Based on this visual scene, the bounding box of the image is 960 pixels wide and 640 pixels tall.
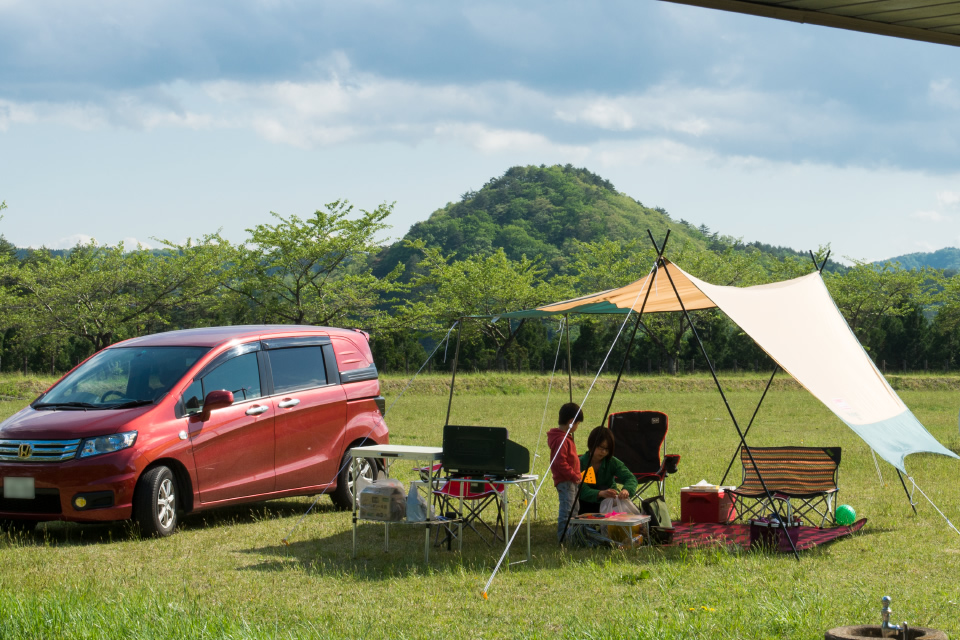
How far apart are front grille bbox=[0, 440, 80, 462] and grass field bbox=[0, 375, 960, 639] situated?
0.66 meters

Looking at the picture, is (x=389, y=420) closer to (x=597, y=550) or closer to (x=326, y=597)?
(x=597, y=550)

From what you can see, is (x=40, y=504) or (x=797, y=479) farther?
(x=797, y=479)

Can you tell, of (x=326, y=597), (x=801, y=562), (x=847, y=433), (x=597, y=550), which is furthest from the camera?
(x=847, y=433)

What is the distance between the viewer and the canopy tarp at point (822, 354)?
7.25 m

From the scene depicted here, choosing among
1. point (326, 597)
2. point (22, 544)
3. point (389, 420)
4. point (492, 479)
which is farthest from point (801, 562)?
point (389, 420)

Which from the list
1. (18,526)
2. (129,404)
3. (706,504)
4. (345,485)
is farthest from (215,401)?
(706,504)

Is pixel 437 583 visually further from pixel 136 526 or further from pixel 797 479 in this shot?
pixel 797 479

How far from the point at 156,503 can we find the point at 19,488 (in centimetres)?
105

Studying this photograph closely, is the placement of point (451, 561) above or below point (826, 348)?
below

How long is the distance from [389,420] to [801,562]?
49.5 feet

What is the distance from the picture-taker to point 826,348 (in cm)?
808

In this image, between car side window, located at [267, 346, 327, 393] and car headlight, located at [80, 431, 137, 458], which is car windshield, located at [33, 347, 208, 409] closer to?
car headlight, located at [80, 431, 137, 458]

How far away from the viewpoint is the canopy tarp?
23.8 ft

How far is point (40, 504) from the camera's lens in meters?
7.30
